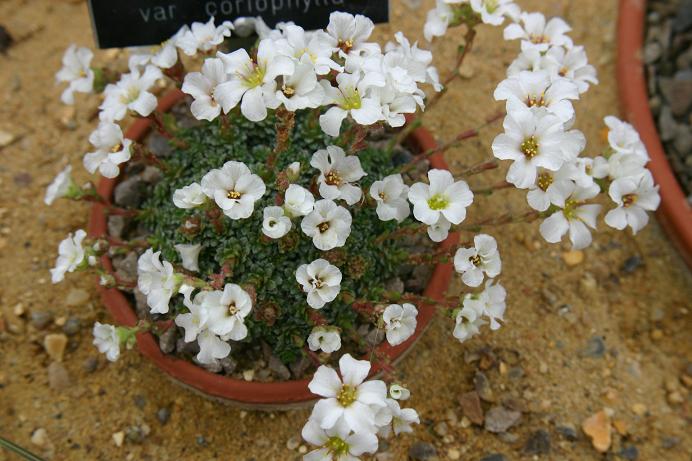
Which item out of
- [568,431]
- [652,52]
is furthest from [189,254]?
[652,52]

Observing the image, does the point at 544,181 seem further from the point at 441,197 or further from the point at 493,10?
the point at 493,10

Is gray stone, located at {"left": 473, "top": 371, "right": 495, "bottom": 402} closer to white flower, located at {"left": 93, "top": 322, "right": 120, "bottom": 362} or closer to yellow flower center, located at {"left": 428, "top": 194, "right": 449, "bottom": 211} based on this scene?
yellow flower center, located at {"left": 428, "top": 194, "right": 449, "bottom": 211}

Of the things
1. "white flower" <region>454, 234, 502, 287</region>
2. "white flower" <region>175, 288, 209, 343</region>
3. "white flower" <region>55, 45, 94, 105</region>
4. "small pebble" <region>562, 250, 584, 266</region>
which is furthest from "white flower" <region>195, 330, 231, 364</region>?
"small pebble" <region>562, 250, 584, 266</region>

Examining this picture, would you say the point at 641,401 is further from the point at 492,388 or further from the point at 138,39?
the point at 138,39

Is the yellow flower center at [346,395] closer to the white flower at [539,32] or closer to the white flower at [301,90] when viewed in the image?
the white flower at [301,90]

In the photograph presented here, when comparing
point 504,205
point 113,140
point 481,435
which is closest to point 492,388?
point 481,435

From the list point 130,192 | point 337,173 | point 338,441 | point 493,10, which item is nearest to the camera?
point 338,441

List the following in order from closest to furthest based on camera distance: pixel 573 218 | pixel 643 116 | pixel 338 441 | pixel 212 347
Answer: pixel 338 441 → pixel 212 347 → pixel 573 218 → pixel 643 116
